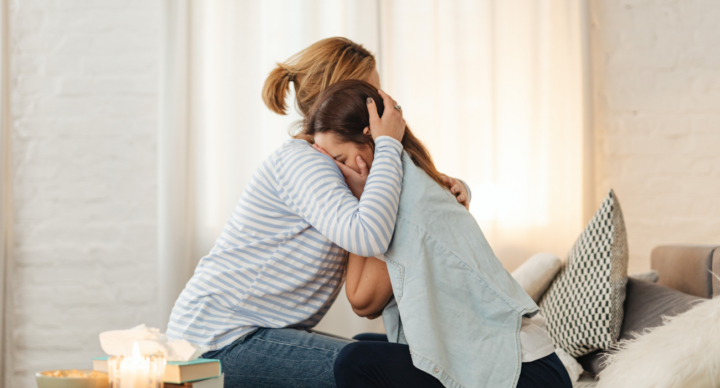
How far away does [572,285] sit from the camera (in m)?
1.53

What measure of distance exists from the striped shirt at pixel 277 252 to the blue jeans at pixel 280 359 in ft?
0.08

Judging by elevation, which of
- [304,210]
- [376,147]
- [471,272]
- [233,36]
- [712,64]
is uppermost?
[233,36]

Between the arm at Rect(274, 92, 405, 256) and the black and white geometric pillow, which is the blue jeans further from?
the black and white geometric pillow

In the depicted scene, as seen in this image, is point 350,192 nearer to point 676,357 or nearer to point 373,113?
point 373,113

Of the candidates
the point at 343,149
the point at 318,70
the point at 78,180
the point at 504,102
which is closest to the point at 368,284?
the point at 343,149

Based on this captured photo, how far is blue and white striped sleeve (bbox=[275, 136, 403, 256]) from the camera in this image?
2.94ft

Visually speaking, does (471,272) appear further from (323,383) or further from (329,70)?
(329,70)

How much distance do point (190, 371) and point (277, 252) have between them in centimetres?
30

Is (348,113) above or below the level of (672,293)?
above

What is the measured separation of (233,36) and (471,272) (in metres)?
1.75

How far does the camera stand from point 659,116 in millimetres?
2424

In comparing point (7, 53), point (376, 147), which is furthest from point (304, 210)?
point (7, 53)

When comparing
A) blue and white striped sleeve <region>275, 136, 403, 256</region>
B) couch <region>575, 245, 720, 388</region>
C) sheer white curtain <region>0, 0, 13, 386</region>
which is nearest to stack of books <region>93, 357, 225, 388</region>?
blue and white striped sleeve <region>275, 136, 403, 256</region>

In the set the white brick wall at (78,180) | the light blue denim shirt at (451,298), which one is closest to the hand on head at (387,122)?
the light blue denim shirt at (451,298)
